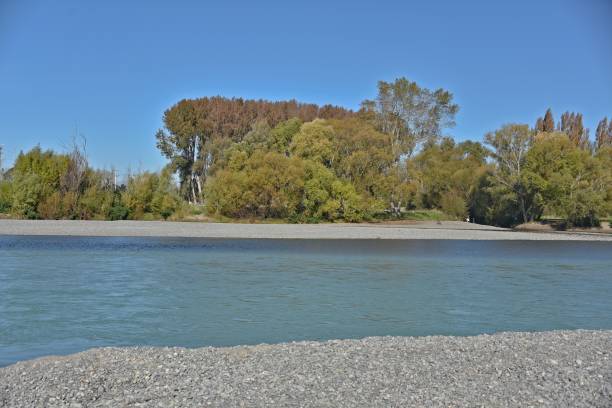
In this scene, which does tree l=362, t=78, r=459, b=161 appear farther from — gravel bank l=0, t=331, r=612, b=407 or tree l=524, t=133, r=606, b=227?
gravel bank l=0, t=331, r=612, b=407

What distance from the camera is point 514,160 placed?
54969mm

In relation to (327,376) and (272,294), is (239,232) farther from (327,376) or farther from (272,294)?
(327,376)

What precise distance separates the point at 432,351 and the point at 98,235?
32725 millimetres

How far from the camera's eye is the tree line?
5100 centimetres

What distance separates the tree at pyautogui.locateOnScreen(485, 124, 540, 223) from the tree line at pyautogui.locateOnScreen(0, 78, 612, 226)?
0.30 ft

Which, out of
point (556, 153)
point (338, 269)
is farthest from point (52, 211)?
point (556, 153)

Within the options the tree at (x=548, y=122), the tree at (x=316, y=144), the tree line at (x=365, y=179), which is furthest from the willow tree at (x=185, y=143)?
the tree at (x=548, y=122)

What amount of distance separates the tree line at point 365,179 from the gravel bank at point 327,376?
42.9 meters

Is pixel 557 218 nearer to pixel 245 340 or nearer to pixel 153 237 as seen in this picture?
pixel 153 237

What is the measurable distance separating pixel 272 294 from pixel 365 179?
39.0m

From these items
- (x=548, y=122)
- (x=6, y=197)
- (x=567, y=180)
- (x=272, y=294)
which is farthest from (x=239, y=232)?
(x=548, y=122)

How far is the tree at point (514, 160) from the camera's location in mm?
53562

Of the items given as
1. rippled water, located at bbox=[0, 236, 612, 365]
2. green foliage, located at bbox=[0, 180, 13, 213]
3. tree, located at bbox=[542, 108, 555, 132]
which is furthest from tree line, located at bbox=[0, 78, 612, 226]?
tree, located at bbox=[542, 108, 555, 132]

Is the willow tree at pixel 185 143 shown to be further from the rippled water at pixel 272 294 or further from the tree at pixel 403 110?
the rippled water at pixel 272 294
